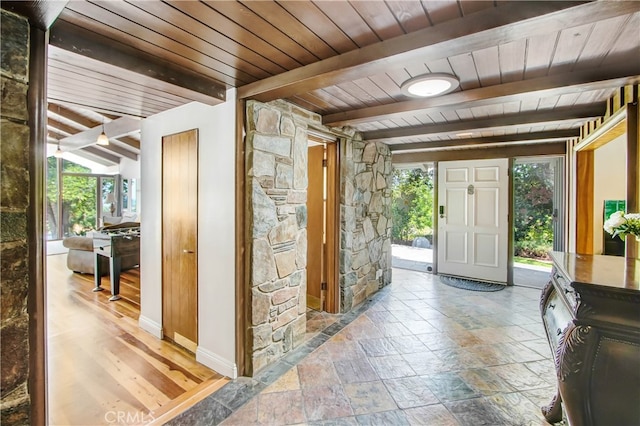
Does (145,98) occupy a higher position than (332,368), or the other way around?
(145,98)

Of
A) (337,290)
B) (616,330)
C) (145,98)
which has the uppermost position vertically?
(145,98)

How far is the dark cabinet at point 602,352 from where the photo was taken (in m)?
1.12

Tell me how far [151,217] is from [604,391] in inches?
137

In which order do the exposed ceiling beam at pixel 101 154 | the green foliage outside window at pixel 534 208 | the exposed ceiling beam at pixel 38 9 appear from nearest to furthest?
the exposed ceiling beam at pixel 38 9 → the green foliage outside window at pixel 534 208 → the exposed ceiling beam at pixel 101 154

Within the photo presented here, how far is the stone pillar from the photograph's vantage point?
2223 mm

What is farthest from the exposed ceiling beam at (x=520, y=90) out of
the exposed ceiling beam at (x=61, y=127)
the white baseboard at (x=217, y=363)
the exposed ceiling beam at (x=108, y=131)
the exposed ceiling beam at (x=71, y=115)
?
the exposed ceiling beam at (x=61, y=127)

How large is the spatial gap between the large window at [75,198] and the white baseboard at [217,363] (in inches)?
335

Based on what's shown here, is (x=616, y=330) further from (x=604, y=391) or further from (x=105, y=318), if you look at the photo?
(x=105, y=318)

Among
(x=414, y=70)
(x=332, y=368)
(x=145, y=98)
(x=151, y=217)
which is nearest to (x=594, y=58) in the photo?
(x=414, y=70)

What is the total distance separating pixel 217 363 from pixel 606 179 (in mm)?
4702

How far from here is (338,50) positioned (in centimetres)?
158

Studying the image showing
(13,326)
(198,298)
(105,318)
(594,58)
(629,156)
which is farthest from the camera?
(105,318)

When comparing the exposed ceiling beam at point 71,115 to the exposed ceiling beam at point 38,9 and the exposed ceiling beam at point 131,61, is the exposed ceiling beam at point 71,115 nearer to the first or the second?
the exposed ceiling beam at point 131,61

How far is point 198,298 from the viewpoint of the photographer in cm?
248
